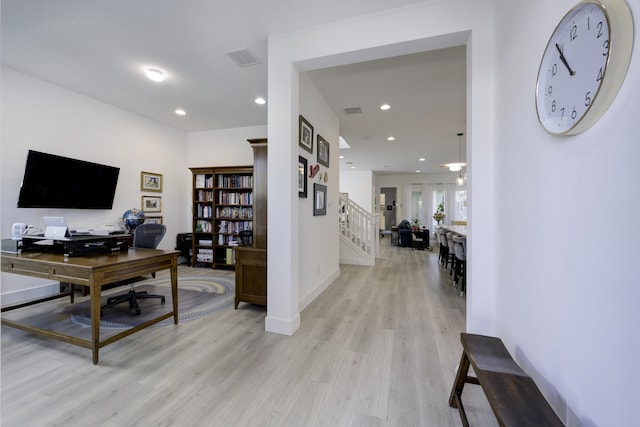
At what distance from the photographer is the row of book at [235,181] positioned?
5.15 meters

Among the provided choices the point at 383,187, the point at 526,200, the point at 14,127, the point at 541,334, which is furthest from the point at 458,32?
the point at 383,187

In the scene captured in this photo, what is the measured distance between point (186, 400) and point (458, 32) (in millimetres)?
3360

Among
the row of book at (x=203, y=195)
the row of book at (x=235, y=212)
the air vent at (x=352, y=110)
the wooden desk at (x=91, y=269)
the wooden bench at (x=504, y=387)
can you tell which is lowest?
the wooden bench at (x=504, y=387)

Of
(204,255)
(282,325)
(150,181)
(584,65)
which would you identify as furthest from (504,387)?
(150,181)

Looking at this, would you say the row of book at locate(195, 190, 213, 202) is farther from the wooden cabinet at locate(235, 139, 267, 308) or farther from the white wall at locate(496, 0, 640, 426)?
the white wall at locate(496, 0, 640, 426)

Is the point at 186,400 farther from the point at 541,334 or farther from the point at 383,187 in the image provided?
the point at 383,187

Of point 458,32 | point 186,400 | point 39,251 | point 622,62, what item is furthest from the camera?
point 39,251

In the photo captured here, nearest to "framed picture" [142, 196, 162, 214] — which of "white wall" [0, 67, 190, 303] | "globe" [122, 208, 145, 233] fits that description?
"white wall" [0, 67, 190, 303]

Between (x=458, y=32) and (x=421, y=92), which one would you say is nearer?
(x=458, y=32)

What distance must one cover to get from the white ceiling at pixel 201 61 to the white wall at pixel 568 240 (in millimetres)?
1395

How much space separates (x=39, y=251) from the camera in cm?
256

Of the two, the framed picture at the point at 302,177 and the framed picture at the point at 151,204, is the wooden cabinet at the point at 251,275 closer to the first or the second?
the framed picture at the point at 302,177

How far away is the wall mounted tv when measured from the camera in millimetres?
3312

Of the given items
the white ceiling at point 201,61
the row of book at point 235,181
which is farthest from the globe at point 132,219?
the white ceiling at point 201,61
